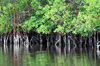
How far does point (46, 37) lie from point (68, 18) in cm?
894

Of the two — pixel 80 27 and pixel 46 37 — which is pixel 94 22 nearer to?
pixel 80 27

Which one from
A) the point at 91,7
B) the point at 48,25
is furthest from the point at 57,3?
the point at 91,7

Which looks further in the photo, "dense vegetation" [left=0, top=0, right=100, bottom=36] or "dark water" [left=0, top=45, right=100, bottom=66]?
"dense vegetation" [left=0, top=0, right=100, bottom=36]

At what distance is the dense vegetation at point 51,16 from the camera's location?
24.2 metres

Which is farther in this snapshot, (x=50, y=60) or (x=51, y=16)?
(x=51, y=16)

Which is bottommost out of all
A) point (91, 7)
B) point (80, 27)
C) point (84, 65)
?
point (84, 65)

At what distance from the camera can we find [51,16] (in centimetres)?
2853

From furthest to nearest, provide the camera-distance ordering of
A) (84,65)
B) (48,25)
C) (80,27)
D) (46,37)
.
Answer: (46,37) → (48,25) → (80,27) → (84,65)

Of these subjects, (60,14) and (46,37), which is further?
(46,37)

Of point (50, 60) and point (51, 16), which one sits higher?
point (51, 16)

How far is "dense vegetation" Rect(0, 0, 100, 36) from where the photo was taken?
79.5ft

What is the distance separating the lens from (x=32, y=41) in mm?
38625

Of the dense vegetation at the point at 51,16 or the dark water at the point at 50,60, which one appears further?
the dense vegetation at the point at 51,16

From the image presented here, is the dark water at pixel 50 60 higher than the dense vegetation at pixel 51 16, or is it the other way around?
the dense vegetation at pixel 51 16
